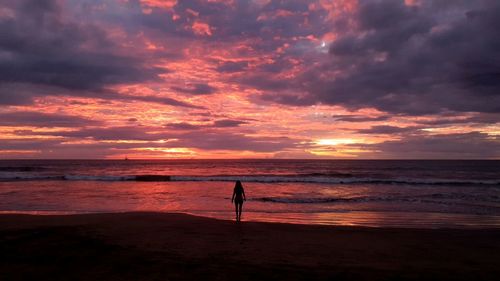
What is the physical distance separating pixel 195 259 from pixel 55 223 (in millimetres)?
8211

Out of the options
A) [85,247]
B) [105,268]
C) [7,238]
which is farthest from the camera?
[7,238]

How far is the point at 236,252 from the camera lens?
31.1 ft

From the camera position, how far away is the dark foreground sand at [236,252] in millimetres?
7730

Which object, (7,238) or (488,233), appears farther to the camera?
(488,233)

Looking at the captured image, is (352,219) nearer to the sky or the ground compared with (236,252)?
nearer to the ground

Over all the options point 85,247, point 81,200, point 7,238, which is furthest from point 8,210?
point 85,247

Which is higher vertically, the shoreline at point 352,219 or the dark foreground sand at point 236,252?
the dark foreground sand at point 236,252

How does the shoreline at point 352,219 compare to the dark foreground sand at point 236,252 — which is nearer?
the dark foreground sand at point 236,252

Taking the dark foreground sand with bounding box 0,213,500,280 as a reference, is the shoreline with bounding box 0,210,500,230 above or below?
below

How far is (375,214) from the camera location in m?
19.0

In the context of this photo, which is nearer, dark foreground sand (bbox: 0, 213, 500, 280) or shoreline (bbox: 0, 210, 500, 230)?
dark foreground sand (bbox: 0, 213, 500, 280)

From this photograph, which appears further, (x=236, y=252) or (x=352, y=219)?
(x=352, y=219)

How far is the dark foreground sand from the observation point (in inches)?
304

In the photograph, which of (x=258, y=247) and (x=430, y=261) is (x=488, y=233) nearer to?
(x=430, y=261)
